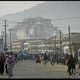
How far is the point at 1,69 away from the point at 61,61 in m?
28.3

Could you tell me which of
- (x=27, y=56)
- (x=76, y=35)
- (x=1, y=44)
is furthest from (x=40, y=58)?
(x=76, y=35)

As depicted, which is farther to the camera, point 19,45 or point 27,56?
point 19,45

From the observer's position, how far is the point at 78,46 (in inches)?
2685

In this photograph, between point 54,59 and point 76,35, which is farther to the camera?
point 76,35

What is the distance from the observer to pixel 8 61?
23625mm

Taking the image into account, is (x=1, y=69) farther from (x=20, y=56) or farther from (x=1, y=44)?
(x=20, y=56)

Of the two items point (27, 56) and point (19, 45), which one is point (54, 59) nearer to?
point (27, 56)

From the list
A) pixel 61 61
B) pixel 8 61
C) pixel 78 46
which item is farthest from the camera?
pixel 78 46

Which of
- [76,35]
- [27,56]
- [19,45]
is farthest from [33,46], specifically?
[27,56]

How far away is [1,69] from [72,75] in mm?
5238

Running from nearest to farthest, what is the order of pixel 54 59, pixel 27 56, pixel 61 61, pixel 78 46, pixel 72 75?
pixel 72 75 → pixel 61 61 → pixel 54 59 → pixel 78 46 → pixel 27 56

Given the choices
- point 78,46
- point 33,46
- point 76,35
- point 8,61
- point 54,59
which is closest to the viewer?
point 8,61

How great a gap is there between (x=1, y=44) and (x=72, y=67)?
36.1m

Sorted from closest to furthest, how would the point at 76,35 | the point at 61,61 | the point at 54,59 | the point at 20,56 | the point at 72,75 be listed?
the point at 72,75, the point at 61,61, the point at 54,59, the point at 20,56, the point at 76,35
